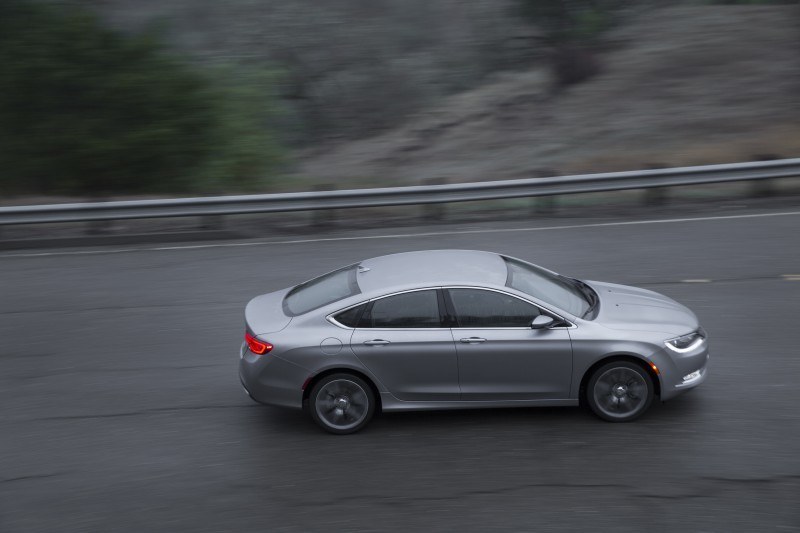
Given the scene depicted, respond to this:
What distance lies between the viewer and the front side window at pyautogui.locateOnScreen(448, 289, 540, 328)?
754 cm

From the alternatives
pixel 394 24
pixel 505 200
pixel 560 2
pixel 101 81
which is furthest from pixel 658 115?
pixel 101 81

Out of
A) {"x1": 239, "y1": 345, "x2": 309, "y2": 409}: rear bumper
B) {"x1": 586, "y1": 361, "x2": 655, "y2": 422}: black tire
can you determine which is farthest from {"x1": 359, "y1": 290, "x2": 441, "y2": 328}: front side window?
{"x1": 586, "y1": 361, "x2": 655, "y2": 422}: black tire

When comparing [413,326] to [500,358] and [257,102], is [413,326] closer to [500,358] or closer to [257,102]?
[500,358]

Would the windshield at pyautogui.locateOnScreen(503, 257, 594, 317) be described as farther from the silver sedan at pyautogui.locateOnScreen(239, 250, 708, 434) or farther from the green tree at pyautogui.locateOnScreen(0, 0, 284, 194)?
the green tree at pyautogui.locateOnScreen(0, 0, 284, 194)

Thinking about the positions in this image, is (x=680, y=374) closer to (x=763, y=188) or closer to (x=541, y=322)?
(x=541, y=322)

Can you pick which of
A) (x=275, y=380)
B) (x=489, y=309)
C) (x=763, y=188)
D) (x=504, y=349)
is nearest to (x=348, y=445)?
(x=275, y=380)

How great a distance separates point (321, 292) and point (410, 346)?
1053mm

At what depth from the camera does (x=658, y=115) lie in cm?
2494

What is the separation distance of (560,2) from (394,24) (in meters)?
6.82

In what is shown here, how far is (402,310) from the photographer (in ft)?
24.9

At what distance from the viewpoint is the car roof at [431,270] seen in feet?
25.2

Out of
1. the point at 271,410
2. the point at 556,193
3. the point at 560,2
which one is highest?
the point at 560,2

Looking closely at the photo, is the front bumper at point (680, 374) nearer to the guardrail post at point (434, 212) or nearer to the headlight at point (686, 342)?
the headlight at point (686, 342)

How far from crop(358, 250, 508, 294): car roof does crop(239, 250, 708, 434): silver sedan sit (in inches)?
1.1
